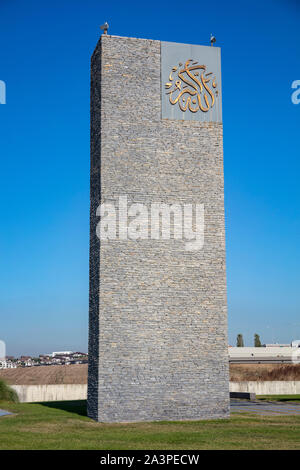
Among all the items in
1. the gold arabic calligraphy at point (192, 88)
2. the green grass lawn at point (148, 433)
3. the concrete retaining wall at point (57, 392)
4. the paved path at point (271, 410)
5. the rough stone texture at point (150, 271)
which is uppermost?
the gold arabic calligraphy at point (192, 88)

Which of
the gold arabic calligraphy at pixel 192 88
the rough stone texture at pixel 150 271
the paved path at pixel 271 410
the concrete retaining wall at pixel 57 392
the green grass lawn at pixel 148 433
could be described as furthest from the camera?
the concrete retaining wall at pixel 57 392

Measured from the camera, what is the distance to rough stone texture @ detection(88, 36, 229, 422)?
1942 centimetres

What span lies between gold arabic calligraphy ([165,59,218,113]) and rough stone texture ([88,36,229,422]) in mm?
641

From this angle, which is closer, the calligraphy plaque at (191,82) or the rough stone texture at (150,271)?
the rough stone texture at (150,271)

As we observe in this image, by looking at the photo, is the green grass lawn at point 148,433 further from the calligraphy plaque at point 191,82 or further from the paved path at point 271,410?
the calligraphy plaque at point 191,82

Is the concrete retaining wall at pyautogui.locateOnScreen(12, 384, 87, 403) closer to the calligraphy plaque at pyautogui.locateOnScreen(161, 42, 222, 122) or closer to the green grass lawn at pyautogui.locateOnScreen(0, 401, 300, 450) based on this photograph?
the green grass lawn at pyautogui.locateOnScreen(0, 401, 300, 450)

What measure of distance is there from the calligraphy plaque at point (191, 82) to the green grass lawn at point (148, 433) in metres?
11.2

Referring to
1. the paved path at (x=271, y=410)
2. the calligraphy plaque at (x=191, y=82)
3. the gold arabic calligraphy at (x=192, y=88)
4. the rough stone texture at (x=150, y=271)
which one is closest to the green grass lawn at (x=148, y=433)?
the rough stone texture at (x=150, y=271)

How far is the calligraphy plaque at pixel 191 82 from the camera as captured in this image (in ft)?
70.1

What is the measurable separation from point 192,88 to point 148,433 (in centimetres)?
1287

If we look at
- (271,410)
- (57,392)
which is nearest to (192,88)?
(271,410)

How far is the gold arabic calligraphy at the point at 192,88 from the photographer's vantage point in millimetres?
21469

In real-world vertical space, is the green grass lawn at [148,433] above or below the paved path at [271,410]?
above

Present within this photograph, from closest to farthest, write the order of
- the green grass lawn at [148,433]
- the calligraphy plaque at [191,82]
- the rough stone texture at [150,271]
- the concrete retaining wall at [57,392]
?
the green grass lawn at [148,433], the rough stone texture at [150,271], the calligraphy plaque at [191,82], the concrete retaining wall at [57,392]
